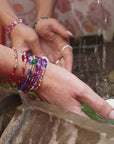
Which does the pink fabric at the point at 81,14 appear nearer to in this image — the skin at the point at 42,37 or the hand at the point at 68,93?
the skin at the point at 42,37

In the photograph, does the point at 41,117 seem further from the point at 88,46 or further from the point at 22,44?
the point at 88,46

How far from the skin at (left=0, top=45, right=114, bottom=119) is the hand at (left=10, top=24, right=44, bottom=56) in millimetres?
615

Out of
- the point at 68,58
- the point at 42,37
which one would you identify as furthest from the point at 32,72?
the point at 42,37

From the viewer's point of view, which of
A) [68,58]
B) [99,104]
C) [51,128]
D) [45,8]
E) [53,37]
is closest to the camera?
[51,128]

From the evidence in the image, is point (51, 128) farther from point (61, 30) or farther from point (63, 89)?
point (61, 30)

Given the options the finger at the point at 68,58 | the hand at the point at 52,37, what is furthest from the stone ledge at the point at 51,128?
the hand at the point at 52,37

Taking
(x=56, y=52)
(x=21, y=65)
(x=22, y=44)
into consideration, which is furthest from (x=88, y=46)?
(x=21, y=65)

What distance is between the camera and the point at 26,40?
200 cm

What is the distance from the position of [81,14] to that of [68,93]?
2155mm

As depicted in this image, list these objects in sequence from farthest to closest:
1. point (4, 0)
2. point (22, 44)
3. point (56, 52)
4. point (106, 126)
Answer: point (4, 0) → point (56, 52) → point (22, 44) → point (106, 126)

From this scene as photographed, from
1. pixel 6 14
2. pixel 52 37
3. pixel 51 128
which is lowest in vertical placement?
pixel 51 128

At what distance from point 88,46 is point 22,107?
91.8 inches

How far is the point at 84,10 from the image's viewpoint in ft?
10.5

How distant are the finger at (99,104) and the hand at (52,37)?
0.79m
